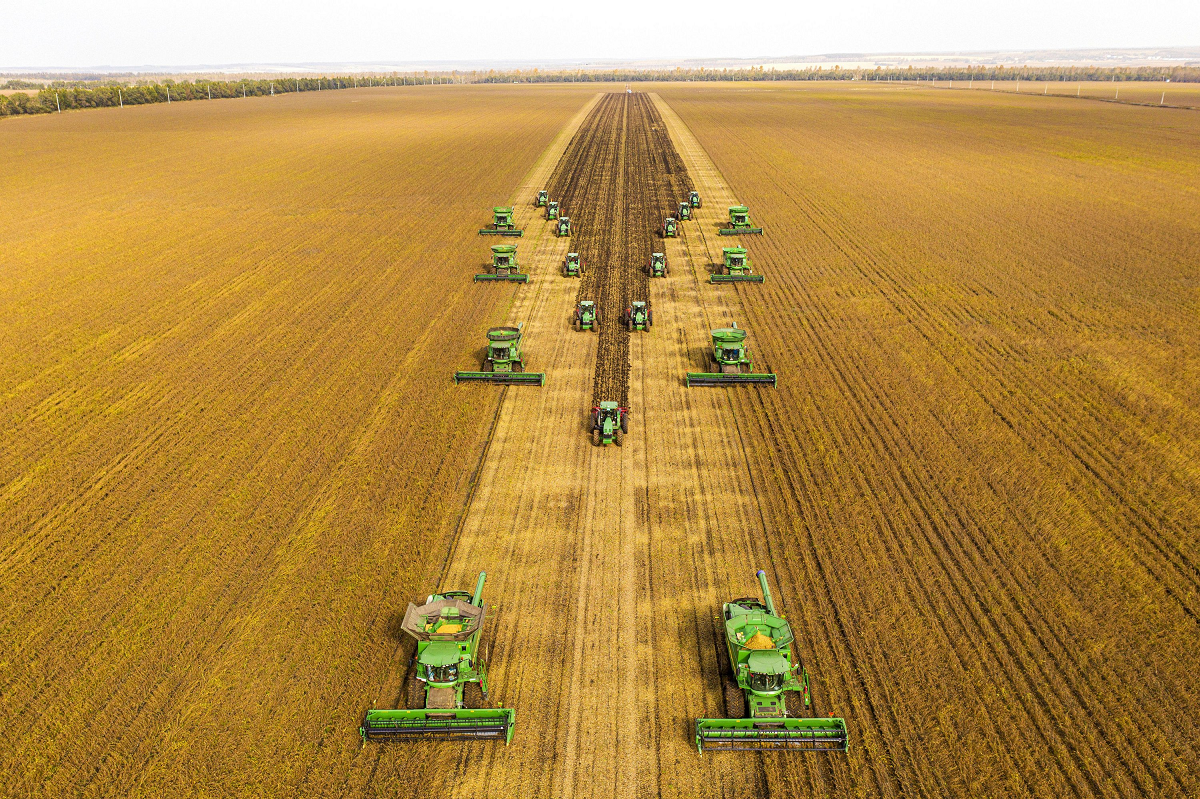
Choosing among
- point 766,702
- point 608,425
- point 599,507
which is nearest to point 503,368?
point 608,425

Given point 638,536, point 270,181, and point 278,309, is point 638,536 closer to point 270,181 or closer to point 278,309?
point 278,309

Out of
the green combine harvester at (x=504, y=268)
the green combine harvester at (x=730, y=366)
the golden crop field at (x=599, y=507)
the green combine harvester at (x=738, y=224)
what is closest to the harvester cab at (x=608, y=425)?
the golden crop field at (x=599, y=507)

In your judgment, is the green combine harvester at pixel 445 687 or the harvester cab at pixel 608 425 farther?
the harvester cab at pixel 608 425

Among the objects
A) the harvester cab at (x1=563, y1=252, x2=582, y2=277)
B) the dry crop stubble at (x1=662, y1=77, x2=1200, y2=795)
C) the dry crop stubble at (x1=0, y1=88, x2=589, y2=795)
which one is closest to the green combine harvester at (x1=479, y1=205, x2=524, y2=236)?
the dry crop stubble at (x1=0, y1=88, x2=589, y2=795)

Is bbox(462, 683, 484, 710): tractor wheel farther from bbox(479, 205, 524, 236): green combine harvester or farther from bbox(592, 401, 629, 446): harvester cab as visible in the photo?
bbox(479, 205, 524, 236): green combine harvester

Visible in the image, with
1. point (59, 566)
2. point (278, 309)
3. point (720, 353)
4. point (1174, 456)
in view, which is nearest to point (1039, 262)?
point (1174, 456)

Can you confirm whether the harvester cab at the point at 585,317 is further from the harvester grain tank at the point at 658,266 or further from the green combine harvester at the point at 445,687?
the green combine harvester at the point at 445,687

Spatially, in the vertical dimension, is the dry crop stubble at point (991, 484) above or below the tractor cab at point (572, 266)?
below
